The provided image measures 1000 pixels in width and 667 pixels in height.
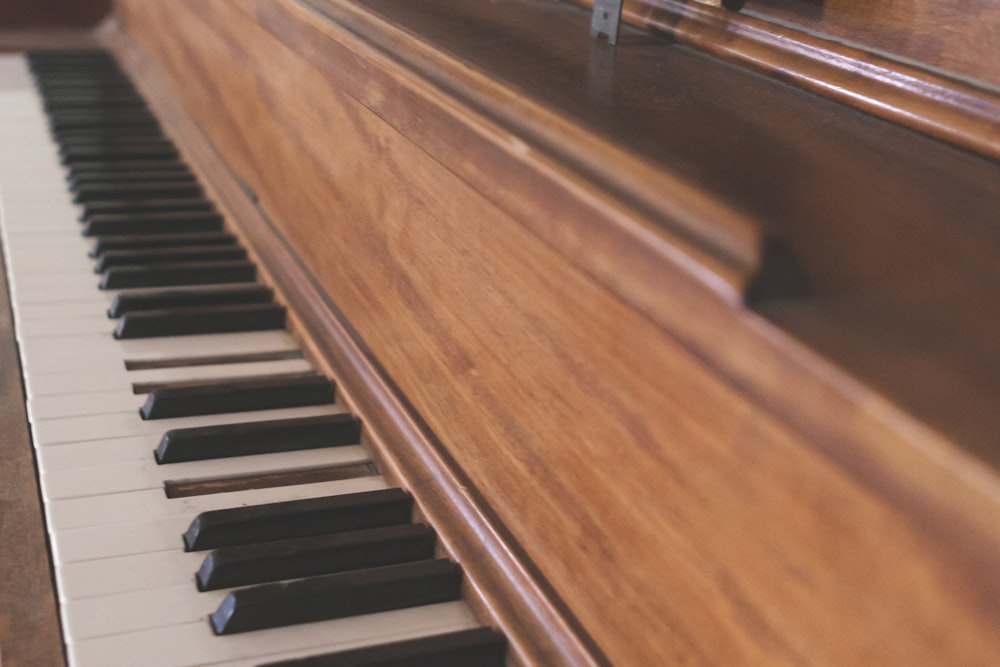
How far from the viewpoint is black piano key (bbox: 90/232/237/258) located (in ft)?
6.50

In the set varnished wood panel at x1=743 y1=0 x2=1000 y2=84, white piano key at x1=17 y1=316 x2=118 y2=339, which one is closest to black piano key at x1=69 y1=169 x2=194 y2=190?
white piano key at x1=17 y1=316 x2=118 y2=339

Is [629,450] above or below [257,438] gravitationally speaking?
above

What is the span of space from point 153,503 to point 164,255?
0.81m

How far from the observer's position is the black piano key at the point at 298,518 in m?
1.14

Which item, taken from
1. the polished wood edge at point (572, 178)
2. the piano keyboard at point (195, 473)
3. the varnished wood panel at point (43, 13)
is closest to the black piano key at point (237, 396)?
the piano keyboard at point (195, 473)

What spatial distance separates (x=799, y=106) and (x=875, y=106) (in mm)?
70

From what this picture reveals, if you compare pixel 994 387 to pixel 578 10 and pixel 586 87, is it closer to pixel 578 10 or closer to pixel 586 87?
pixel 586 87

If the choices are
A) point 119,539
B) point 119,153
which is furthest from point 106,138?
point 119,539

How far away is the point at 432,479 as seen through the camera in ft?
3.90

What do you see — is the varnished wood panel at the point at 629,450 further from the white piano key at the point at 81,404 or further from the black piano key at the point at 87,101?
the black piano key at the point at 87,101

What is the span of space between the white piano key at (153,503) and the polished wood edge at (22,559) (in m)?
0.03

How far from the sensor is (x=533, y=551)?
100 centimetres

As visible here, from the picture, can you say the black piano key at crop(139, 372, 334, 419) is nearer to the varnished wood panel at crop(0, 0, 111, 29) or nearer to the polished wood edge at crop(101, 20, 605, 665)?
the polished wood edge at crop(101, 20, 605, 665)

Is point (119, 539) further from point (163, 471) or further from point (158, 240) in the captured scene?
point (158, 240)
